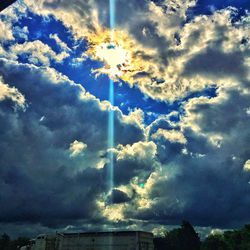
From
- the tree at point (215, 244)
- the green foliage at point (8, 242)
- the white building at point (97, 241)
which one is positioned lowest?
the white building at point (97, 241)

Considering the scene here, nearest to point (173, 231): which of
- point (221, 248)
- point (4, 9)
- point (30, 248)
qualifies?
point (221, 248)

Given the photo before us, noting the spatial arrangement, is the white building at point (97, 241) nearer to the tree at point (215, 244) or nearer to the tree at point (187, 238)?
the tree at point (187, 238)

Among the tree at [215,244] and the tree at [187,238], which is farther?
the tree at [215,244]

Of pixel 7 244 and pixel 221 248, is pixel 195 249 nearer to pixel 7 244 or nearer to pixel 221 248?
pixel 221 248

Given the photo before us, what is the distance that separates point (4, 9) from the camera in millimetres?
9398

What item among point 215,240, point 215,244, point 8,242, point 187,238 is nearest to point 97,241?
point 187,238

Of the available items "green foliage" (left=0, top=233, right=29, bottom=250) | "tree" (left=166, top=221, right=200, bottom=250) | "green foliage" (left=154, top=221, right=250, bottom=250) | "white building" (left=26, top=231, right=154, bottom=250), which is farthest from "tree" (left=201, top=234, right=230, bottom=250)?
"green foliage" (left=0, top=233, right=29, bottom=250)

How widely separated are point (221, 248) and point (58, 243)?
199 feet

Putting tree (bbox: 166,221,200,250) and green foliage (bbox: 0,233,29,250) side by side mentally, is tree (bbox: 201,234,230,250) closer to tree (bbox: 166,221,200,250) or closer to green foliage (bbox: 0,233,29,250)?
tree (bbox: 166,221,200,250)

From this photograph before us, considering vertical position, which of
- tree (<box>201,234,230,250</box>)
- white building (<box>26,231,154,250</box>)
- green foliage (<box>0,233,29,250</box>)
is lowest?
white building (<box>26,231,154,250</box>)

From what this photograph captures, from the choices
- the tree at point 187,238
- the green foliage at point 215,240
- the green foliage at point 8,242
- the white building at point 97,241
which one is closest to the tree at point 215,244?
the green foliage at point 215,240

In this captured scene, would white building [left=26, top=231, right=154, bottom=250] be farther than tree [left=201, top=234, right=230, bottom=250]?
No

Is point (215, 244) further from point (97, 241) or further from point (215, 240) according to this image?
point (97, 241)

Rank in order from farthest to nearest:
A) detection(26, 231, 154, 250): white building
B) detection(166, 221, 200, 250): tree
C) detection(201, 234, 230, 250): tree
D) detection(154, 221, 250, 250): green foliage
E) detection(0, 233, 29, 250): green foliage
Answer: detection(0, 233, 29, 250): green foliage
detection(201, 234, 230, 250): tree
detection(166, 221, 200, 250): tree
detection(154, 221, 250, 250): green foliage
detection(26, 231, 154, 250): white building
